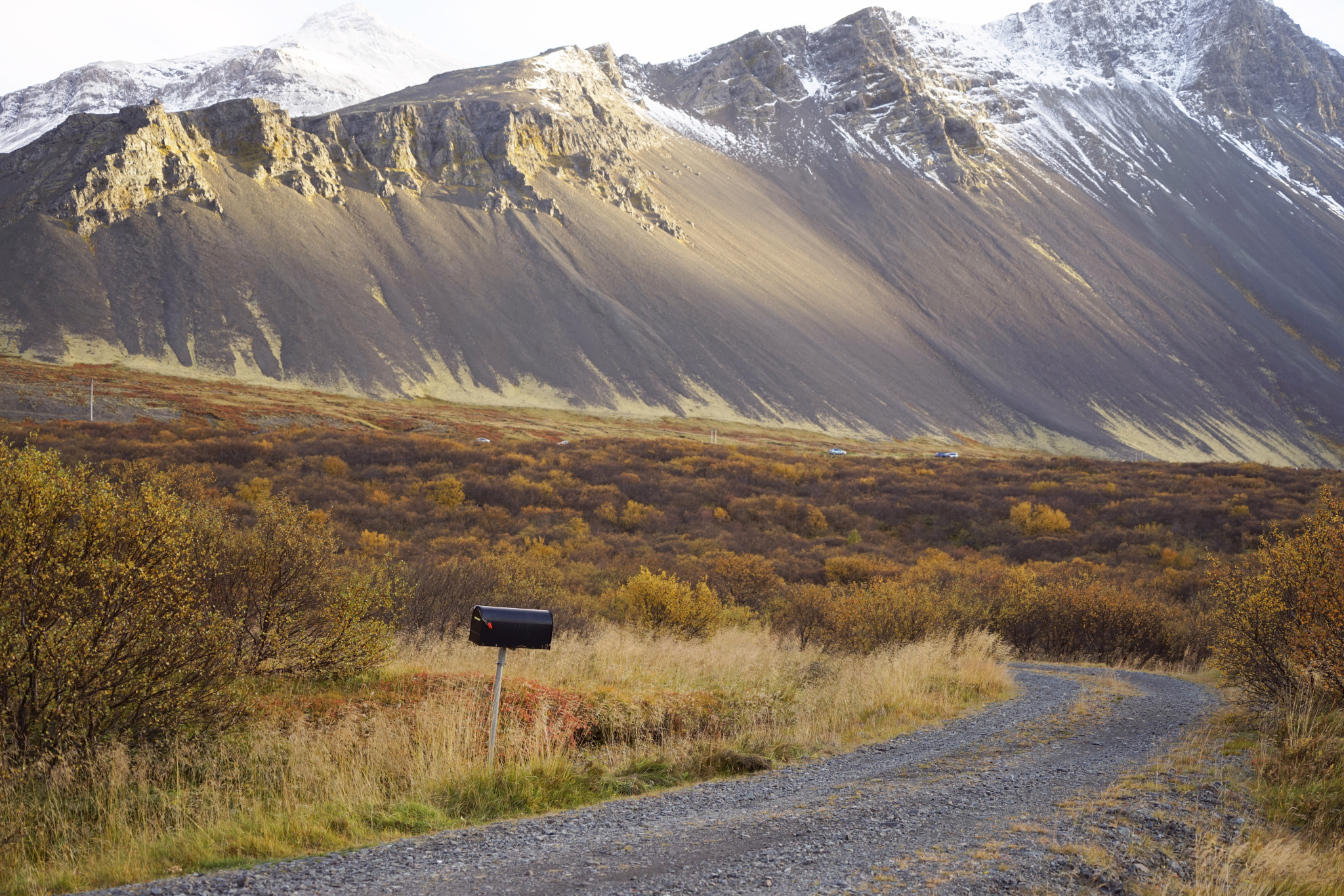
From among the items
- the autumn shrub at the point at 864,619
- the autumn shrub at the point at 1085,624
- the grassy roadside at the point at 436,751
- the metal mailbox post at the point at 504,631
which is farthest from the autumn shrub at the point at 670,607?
the metal mailbox post at the point at 504,631

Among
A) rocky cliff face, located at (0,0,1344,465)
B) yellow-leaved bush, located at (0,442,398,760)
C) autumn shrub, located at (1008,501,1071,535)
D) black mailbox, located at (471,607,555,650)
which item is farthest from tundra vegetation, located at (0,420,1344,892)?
rocky cliff face, located at (0,0,1344,465)

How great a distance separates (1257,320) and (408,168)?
4258 inches

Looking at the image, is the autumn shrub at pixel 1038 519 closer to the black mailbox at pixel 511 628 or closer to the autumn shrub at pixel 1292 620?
the autumn shrub at pixel 1292 620

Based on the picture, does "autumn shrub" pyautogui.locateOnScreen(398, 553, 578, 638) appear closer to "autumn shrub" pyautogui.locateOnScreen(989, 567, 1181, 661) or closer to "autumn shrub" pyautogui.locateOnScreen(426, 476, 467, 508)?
"autumn shrub" pyautogui.locateOnScreen(989, 567, 1181, 661)

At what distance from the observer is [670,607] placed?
13.8m

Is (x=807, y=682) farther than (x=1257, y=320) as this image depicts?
No

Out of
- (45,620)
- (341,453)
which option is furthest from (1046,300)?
(45,620)

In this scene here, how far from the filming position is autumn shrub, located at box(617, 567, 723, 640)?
13.6 metres

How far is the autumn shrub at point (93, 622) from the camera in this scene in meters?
5.61

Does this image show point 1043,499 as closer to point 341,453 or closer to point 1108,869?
point 341,453

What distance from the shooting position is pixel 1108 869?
4855 mm

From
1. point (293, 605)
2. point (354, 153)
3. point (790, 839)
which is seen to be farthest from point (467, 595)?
point (354, 153)

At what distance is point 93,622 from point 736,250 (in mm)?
91735

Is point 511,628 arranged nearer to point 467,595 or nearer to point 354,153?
point 467,595
